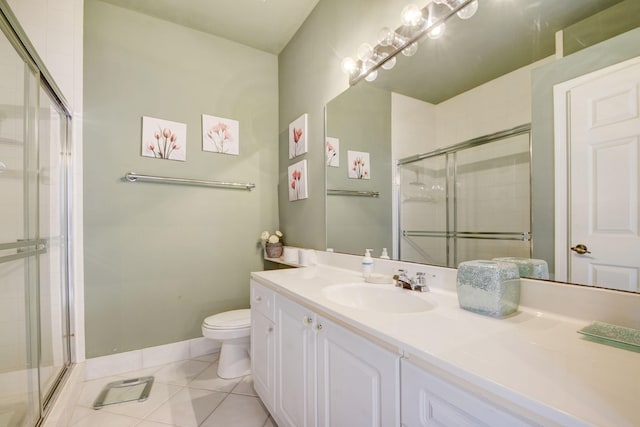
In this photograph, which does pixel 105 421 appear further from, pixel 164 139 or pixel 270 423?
pixel 164 139

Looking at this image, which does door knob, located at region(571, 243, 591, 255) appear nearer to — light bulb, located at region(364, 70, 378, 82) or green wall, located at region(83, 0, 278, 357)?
light bulb, located at region(364, 70, 378, 82)

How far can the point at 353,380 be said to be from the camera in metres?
0.80

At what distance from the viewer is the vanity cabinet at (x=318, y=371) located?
71cm

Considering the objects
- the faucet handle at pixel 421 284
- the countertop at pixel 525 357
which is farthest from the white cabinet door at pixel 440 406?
the faucet handle at pixel 421 284

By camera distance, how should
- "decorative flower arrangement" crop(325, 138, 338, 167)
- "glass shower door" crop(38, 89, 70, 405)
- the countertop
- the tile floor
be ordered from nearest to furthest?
the countertop
the tile floor
"glass shower door" crop(38, 89, 70, 405)
"decorative flower arrangement" crop(325, 138, 338, 167)

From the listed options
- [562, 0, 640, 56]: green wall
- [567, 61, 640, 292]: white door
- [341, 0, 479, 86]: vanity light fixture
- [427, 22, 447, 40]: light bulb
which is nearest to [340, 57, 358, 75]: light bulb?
[341, 0, 479, 86]: vanity light fixture

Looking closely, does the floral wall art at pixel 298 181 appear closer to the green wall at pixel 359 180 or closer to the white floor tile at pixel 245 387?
the green wall at pixel 359 180

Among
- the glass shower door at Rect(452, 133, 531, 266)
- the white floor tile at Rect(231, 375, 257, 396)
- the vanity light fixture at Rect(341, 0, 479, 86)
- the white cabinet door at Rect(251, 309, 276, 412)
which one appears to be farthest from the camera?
the white floor tile at Rect(231, 375, 257, 396)

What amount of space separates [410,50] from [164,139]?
181cm

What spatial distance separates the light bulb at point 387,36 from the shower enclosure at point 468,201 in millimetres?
627

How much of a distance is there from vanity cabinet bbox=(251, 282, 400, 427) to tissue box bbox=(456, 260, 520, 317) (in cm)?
34

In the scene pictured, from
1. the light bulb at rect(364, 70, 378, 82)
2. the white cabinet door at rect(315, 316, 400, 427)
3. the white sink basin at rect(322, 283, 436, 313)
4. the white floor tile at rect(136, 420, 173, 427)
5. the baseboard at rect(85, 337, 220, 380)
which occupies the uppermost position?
the light bulb at rect(364, 70, 378, 82)

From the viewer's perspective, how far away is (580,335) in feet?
2.17

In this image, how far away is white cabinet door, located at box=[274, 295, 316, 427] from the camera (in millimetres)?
1014
